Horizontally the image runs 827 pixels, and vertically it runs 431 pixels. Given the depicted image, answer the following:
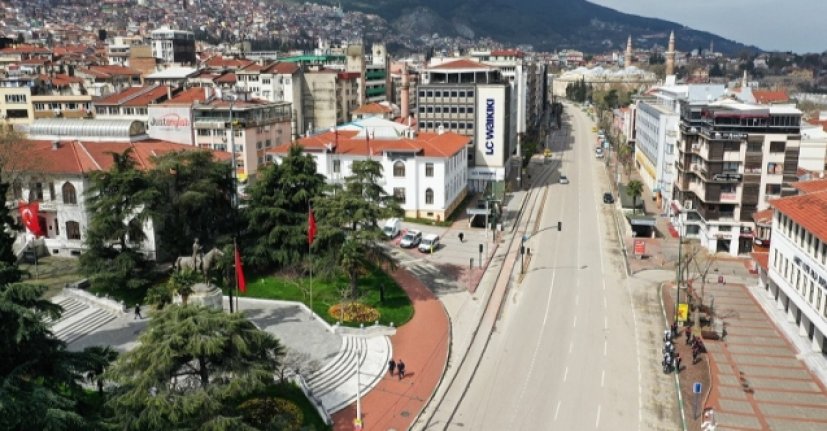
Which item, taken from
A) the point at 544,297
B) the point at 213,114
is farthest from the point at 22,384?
the point at 213,114

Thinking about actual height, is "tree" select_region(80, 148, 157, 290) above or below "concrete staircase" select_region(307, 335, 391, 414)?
above

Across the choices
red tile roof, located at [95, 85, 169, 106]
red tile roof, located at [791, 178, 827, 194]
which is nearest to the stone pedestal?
red tile roof, located at [791, 178, 827, 194]

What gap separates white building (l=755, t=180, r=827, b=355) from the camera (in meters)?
36.0

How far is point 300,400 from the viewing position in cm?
3019

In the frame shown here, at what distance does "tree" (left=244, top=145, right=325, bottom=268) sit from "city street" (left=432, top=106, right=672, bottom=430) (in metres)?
14.8

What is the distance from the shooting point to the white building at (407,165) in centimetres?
6562

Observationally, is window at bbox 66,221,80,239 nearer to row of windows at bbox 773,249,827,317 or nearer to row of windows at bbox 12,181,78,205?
row of windows at bbox 12,181,78,205

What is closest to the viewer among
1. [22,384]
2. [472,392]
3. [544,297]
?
[22,384]

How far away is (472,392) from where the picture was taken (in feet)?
107

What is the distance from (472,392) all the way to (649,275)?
2444cm

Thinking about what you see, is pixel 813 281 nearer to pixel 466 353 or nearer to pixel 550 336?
pixel 550 336

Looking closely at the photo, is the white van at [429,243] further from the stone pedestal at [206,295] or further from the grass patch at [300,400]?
the grass patch at [300,400]

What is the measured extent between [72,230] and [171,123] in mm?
32156

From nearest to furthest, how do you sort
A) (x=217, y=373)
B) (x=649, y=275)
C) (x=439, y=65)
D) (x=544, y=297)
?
(x=217, y=373) < (x=544, y=297) < (x=649, y=275) < (x=439, y=65)
